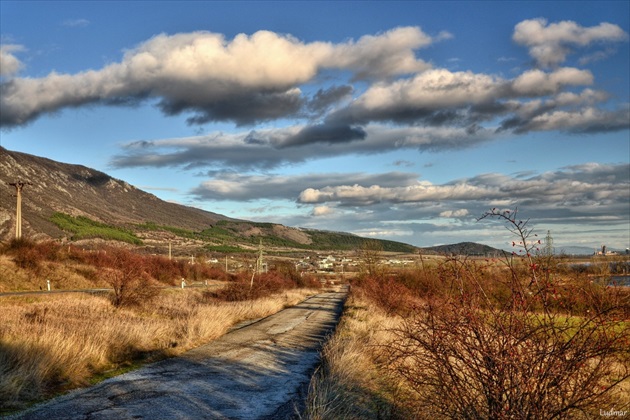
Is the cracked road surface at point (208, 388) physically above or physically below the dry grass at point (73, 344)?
below

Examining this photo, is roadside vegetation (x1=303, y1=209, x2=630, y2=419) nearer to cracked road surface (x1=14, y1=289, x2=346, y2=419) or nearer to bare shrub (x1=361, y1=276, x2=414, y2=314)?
cracked road surface (x1=14, y1=289, x2=346, y2=419)

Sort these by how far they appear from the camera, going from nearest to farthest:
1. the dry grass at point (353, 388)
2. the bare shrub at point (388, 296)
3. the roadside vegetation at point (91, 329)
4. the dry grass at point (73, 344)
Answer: the dry grass at point (353, 388) → the dry grass at point (73, 344) → the roadside vegetation at point (91, 329) → the bare shrub at point (388, 296)

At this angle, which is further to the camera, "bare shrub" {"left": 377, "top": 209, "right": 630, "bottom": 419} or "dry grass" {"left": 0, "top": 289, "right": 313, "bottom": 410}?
"dry grass" {"left": 0, "top": 289, "right": 313, "bottom": 410}

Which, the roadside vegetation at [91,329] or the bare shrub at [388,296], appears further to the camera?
the bare shrub at [388,296]

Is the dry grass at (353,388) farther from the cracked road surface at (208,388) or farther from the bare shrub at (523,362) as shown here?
the bare shrub at (523,362)

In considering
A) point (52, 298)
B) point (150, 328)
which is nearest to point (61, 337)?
point (150, 328)

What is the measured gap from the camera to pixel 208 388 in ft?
37.0

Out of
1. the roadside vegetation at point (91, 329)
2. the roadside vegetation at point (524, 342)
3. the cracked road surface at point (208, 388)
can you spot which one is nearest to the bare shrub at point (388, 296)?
the roadside vegetation at point (91, 329)

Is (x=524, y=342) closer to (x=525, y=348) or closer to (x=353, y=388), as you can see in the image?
(x=525, y=348)

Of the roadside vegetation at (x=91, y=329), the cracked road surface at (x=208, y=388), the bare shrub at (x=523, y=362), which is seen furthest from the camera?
the roadside vegetation at (x=91, y=329)

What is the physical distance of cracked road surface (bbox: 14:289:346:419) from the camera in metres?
9.23

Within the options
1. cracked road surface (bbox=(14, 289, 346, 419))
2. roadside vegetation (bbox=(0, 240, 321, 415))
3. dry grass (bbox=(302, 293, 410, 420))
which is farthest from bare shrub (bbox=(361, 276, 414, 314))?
dry grass (bbox=(302, 293, 410, 420))

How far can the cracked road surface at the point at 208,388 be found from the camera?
9.23 meters

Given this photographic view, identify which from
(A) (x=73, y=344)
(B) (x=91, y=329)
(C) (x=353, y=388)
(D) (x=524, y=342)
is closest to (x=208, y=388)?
(C) (x=353, y=388)
